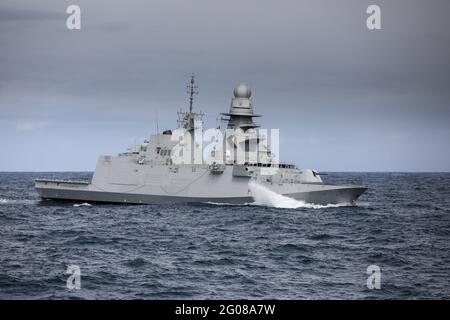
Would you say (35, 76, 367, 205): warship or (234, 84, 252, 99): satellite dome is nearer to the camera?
(35, 76, 367, 205): warship

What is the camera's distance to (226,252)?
2172 centimetres

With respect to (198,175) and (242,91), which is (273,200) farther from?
(242,91)

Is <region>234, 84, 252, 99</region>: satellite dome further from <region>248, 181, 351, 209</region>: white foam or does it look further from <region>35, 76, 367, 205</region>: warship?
<region>248, 181, 351, 209</region>: white foam

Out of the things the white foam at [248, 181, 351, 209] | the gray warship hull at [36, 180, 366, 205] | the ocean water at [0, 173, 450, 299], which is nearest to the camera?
the ocean water at [0, 173, 450, 299]

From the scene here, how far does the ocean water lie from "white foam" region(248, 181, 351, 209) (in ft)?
0.23

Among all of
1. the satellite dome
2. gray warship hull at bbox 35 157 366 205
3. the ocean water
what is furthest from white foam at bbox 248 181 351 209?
the satellite dome

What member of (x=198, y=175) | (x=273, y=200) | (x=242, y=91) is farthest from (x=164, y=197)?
(x=242, y=91)

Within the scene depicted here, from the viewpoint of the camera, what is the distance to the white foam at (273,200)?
121 feet

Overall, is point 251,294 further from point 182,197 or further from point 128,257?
point 182,197

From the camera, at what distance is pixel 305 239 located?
82.6ft

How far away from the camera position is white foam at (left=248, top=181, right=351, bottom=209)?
36781 mm

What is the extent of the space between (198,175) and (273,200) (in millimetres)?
5047
